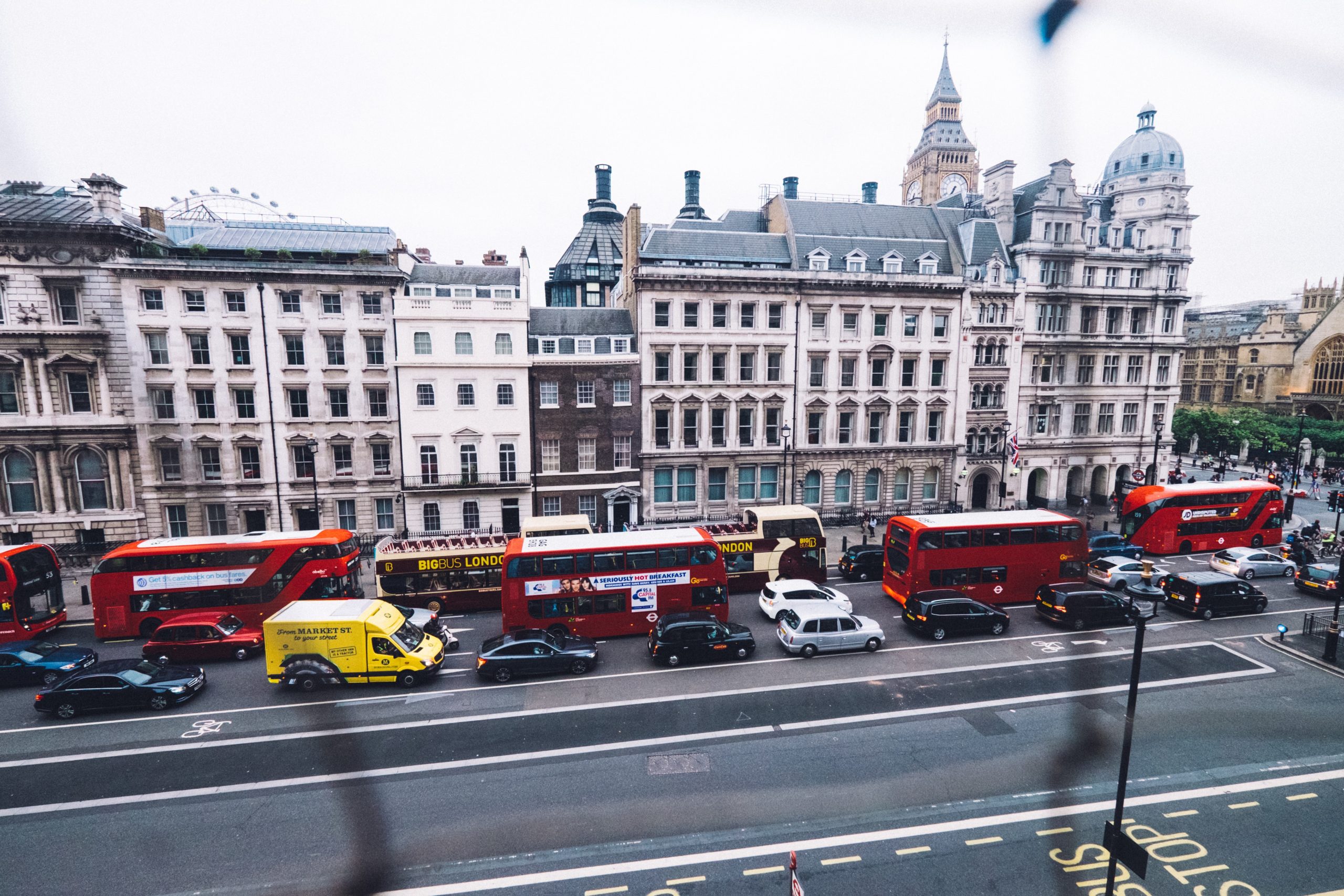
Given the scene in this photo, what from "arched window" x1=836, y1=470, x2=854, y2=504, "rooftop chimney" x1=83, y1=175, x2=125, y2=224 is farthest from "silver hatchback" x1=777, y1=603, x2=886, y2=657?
"rooftop chimney" x1=83, y1=175, x2=125, y2=224

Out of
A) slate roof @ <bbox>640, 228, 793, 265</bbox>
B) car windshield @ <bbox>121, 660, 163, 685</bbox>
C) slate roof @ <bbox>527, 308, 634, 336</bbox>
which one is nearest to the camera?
car windshield @ <bbox>121, 660, 163, 685</bbox>

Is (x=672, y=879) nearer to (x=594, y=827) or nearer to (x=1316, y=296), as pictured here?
(x=594, y=827)

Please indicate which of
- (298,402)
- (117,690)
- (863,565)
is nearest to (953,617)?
(863,565)

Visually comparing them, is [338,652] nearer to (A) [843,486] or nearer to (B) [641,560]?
(B) [641,560]

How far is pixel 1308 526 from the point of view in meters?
37.9

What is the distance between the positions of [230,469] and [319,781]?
26402mm

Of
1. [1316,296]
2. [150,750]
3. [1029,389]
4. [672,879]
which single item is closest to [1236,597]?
[1029,389]

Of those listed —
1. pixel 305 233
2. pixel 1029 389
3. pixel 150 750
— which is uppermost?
pixel 305 233

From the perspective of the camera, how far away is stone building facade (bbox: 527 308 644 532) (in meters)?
37.9

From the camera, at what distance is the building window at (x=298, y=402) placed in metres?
35.5

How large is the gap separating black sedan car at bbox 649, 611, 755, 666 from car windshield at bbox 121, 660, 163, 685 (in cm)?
1578

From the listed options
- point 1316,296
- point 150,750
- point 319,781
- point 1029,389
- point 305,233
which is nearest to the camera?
point 319,781

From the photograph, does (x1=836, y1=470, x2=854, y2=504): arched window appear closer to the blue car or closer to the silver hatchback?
the silver hatchback

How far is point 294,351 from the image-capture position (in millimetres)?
35312
